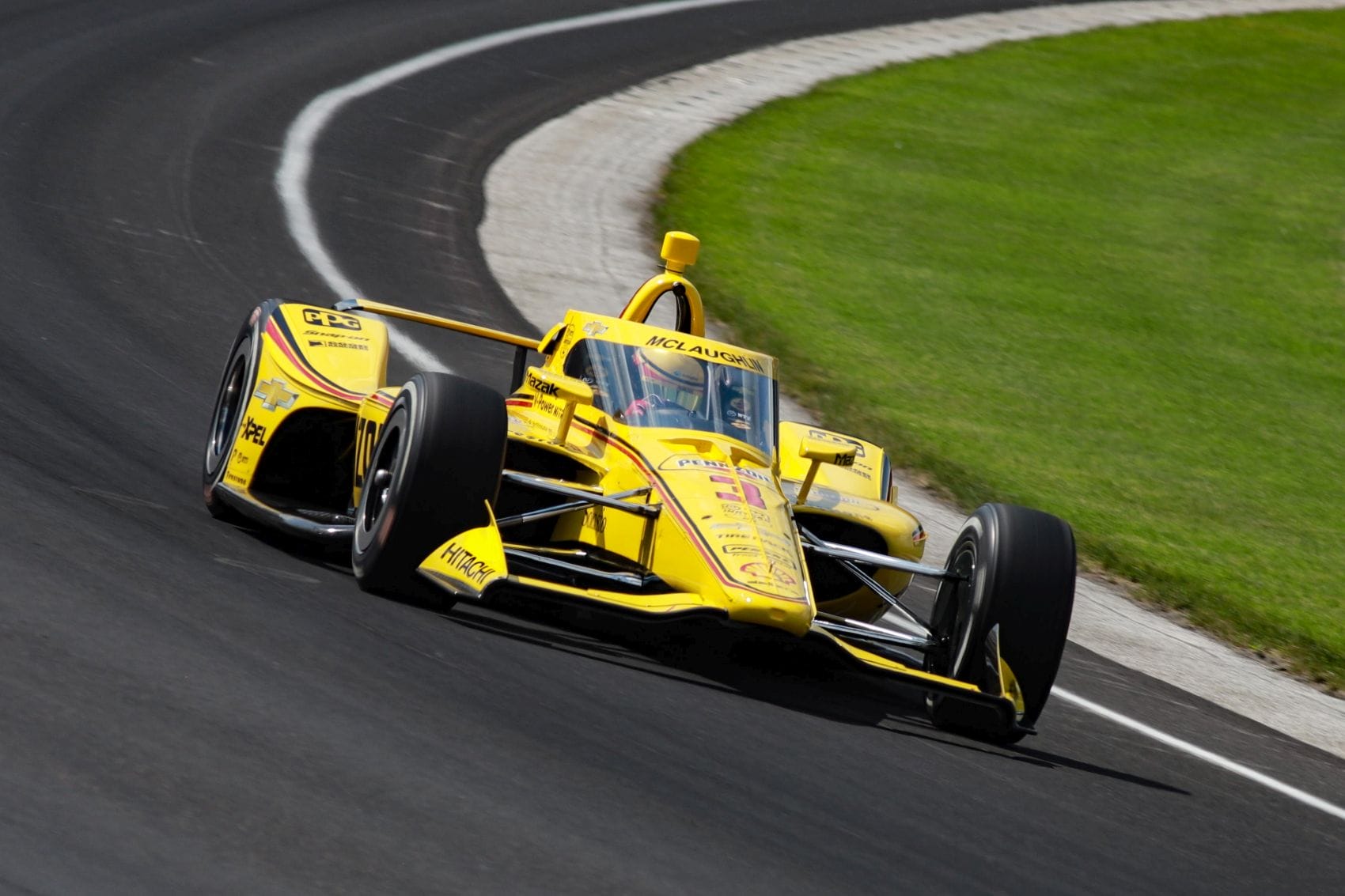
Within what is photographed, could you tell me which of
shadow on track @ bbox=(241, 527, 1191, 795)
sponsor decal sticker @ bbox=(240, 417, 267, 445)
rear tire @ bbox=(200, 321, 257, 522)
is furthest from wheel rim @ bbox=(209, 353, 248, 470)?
shadow on track @ bbox=(241, 527, 1191, 795)

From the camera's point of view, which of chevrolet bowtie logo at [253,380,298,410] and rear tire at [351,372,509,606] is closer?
rear tire at [351,372,509,606]

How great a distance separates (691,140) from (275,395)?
492 inches

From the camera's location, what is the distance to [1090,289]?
17.6 m

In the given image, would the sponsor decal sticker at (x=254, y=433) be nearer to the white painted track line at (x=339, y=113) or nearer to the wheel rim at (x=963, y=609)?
the wheel rim at (x=963, y=609)

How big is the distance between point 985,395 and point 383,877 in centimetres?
965

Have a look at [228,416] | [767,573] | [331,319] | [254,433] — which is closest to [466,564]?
[767,573]

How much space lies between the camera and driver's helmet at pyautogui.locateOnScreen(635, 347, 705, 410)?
319 inches

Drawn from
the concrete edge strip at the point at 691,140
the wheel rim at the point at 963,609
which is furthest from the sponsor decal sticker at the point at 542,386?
the concrete edge strip at the point at 691,140

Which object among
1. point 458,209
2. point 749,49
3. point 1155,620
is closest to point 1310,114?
point 749,49

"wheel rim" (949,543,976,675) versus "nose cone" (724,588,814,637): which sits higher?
"nose cone" (724,588,814,637)

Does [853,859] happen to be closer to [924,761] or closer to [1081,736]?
[924,761]

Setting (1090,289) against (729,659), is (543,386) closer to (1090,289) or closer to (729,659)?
(729,659)

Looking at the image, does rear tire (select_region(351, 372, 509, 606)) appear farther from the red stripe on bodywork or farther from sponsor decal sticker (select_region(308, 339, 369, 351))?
sponsor decal sticker (select_region(308, 339, 369, 351))

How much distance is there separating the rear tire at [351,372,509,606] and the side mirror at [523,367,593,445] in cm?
49
